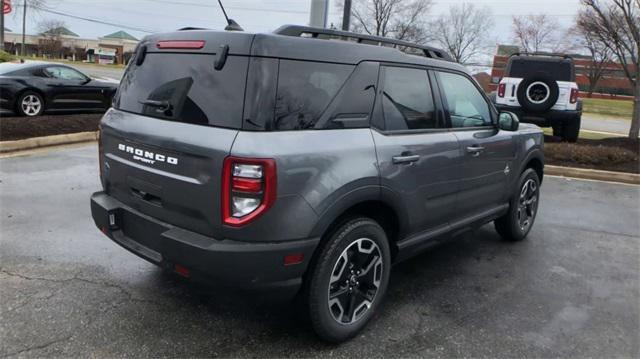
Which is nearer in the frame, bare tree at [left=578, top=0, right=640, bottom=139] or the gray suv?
the gray suv

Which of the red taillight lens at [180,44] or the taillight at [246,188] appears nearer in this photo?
the taillight at [246,188]

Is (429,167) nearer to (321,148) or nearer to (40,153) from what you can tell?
(321,148)

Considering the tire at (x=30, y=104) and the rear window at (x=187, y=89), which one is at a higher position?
the rear window at (x=187, y=89)

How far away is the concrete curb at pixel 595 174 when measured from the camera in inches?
343

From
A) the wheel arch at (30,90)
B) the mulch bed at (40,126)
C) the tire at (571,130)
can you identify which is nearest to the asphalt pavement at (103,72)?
the wheel arch at (30,90)

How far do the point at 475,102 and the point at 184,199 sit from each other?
2803mm

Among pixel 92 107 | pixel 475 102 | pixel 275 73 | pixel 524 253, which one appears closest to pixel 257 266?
pixel 275 73

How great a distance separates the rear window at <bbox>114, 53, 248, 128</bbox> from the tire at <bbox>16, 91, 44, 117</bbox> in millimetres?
8824

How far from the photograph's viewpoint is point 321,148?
2.73m

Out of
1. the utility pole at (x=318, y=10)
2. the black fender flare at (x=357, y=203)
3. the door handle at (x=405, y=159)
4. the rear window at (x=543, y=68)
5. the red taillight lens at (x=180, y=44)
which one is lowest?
the black fender flare at (x=357, y=203)

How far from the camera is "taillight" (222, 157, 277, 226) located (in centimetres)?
248

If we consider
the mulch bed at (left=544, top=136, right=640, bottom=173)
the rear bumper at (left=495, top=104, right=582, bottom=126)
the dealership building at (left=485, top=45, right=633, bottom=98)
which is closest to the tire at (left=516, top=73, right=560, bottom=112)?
the rear bumper at (left=495, top=104, right=582, bottom=126)

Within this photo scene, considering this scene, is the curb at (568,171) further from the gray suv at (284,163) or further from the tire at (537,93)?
the gray suv at (284,163)

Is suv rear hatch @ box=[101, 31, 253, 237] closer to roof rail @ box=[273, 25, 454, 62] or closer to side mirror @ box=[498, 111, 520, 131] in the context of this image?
roof rail @ box=[273, 25, 454, 62]
